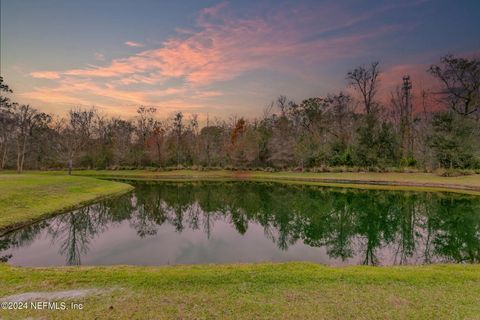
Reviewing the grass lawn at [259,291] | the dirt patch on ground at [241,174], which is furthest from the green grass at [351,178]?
the grass lawn at [259,291]

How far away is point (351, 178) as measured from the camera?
37.1 metres

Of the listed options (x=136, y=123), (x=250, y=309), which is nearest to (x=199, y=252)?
(x=250, y=309)

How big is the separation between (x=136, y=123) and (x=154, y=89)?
25568 millimetres

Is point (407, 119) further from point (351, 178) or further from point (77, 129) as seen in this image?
point (77, 129)

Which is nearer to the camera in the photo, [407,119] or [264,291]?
[264,291]

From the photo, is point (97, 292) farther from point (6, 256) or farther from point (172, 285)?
point (6, 256)

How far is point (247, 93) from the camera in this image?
4144cm

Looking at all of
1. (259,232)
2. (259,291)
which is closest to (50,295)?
(259,291)

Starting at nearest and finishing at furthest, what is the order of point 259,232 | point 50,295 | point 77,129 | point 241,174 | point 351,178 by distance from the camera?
1. point 50,295
2. point 259,232
3. point 351,178
4. point 241,174
5. point 77,129

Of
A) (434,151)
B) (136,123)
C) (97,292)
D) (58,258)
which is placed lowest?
(58,258)

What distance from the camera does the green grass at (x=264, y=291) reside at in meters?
5.26

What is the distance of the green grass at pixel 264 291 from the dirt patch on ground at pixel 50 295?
223 mm

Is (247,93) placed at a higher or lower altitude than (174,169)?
higher

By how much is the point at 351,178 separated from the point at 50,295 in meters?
35.5
